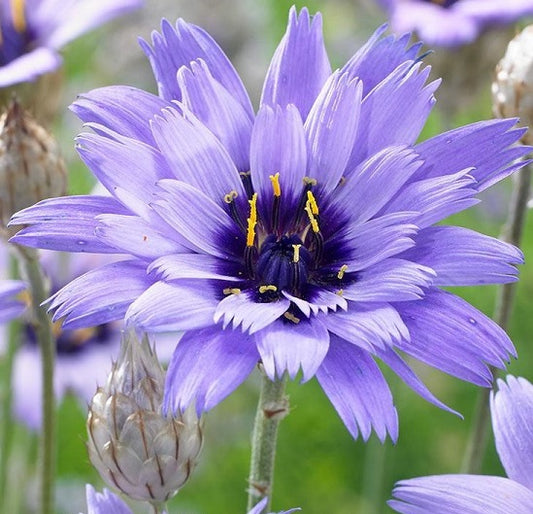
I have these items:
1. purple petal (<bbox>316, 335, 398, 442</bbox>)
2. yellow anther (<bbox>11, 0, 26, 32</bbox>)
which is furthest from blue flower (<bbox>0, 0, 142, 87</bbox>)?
purple petal (<bbox>316, 335, 398, 442</bbox>)

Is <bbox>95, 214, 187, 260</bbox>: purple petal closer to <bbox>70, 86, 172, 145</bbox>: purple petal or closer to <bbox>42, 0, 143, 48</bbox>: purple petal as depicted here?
<bbox>70, 86, 172, 145</bbox>: purple petal

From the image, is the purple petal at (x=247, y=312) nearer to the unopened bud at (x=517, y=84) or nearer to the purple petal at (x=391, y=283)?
the purple petal at (x=391, y=283)

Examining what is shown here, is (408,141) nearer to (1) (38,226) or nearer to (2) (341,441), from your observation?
(1) (38,226)

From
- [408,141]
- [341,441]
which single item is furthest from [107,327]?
[408,141]

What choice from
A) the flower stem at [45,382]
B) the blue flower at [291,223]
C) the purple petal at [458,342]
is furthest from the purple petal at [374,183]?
the flower stem at [45,382]

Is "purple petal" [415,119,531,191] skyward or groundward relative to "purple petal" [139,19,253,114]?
groundward

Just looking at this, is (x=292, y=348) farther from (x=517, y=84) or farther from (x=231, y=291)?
(x=517, y=84)

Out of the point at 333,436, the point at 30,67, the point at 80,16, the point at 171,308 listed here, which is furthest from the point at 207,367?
the point at 333,436

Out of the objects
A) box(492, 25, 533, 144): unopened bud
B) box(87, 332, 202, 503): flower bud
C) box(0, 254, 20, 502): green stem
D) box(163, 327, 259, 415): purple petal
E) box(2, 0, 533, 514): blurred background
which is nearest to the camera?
box(163, 327, 259, 415): purple petal
